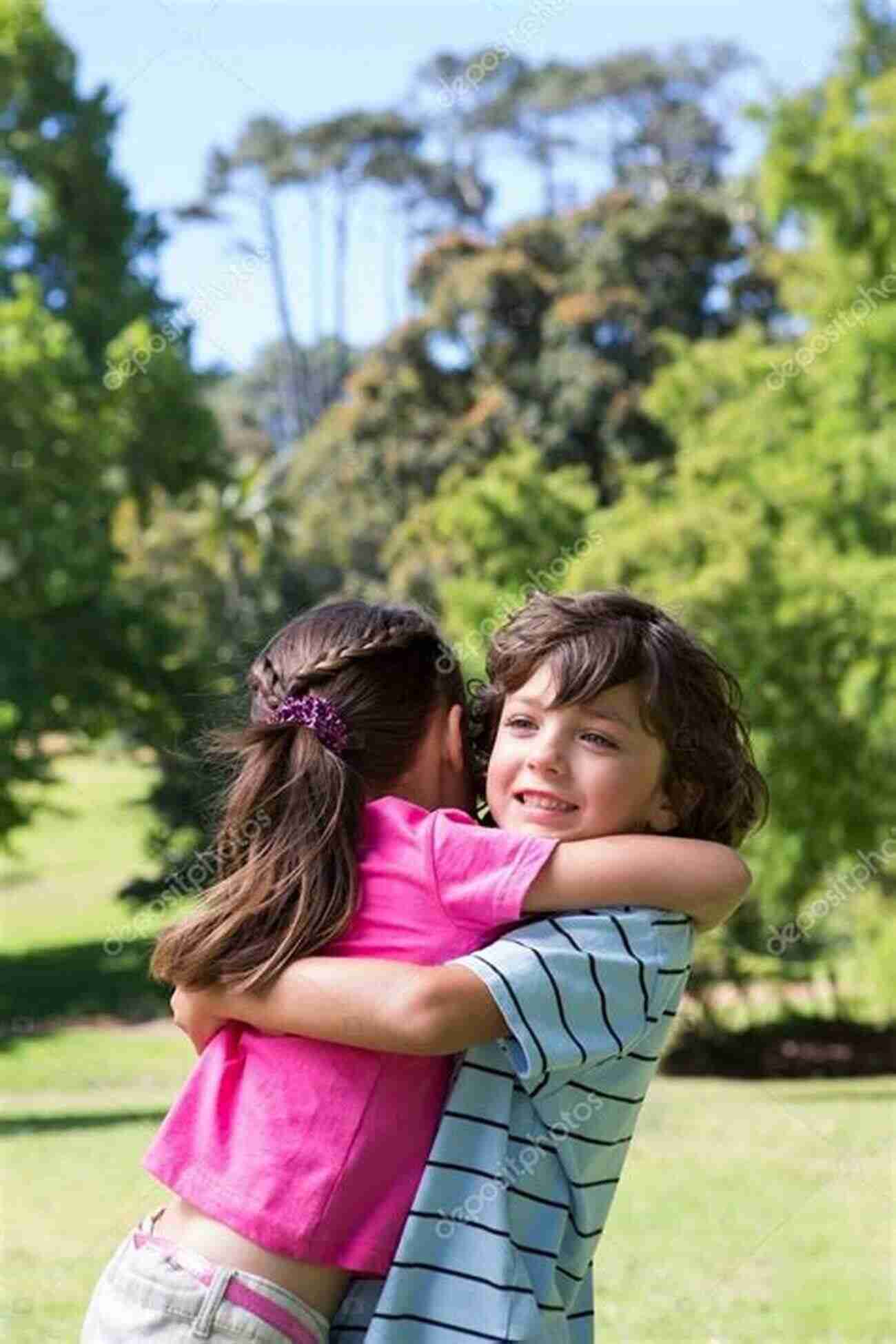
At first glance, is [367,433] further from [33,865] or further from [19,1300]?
[19,1300]

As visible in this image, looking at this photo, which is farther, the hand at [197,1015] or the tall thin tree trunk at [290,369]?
the tall thin tree trunk at [290,369]

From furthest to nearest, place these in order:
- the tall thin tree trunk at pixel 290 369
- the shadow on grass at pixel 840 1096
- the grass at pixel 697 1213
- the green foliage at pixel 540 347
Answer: the tall thin tree trunk at pixel 290 369 < the green foliage at pixel 540 347 < the shadow on grass at pixel 840 1096 < the grass at pixel 697 1213

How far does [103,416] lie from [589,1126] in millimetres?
19692

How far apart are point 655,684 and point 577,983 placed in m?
0.32

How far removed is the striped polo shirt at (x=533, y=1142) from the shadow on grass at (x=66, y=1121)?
11215 millimetres

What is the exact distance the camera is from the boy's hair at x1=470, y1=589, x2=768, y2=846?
79.6 inches

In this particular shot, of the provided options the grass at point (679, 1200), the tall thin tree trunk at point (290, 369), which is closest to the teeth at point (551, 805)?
the grass at point (679, 1200)

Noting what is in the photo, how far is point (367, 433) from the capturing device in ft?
96.0

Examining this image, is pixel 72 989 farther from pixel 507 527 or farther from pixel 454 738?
pixel 454 738

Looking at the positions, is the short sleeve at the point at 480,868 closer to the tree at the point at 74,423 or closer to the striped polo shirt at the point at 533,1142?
the striped polo shirt at the point at 533,1142

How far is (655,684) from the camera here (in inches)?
79.6

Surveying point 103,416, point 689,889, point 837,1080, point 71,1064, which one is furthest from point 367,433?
point 689,889

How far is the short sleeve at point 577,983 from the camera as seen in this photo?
1.84 metres

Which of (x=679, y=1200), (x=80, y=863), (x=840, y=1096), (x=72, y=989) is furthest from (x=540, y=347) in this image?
(x=679, y=1200)
